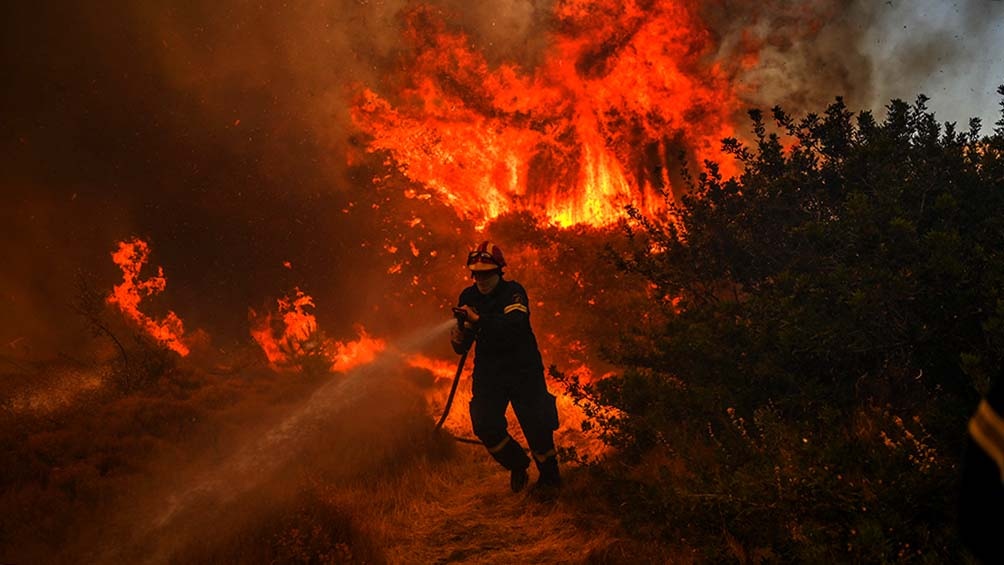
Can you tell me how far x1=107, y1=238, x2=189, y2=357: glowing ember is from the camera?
37.7 feet

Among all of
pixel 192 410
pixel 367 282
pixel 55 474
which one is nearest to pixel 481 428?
pixel 55 474

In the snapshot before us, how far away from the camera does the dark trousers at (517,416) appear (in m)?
5.31

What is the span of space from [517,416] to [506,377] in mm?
422

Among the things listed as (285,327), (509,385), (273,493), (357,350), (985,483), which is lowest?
(985,483)

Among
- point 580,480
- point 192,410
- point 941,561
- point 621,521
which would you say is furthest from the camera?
point 192,410

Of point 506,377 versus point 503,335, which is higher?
point 503,335

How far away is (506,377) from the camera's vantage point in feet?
17.8

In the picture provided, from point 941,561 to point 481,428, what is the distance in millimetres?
3673

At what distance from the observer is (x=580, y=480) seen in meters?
5.18

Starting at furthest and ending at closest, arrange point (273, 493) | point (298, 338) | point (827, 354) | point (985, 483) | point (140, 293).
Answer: point (298, 338)
point (140, 293)
point (273, 493)
point (827, 354)
point (985, 483)

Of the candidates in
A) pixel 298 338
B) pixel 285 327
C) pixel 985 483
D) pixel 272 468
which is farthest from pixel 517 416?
pixel 285 327

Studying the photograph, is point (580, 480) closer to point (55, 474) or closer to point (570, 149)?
point (55, 474)

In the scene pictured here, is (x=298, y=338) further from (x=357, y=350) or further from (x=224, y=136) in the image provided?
(x=224, y=136)

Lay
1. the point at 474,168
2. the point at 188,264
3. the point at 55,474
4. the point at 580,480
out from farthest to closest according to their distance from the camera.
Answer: the point at 474,168 → the point at 188,264 → the point at 55,474 → the point at 580,480
